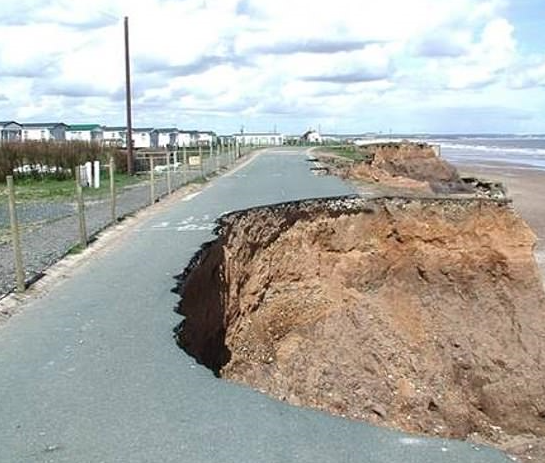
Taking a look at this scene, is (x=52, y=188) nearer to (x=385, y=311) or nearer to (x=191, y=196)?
(x=191, y=196)

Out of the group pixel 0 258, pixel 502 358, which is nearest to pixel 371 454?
pixel 502 358

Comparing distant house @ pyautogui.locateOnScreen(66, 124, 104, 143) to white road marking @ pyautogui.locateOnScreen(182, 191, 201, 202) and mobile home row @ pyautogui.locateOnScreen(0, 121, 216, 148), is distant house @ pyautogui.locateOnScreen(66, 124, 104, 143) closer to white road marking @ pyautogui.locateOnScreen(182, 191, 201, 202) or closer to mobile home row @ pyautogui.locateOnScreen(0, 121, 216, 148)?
mobile home row @ pyautogui.locateOnScreen(0, 121, 216, 148)

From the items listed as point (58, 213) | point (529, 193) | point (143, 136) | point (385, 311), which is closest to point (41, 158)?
point (58, 213)

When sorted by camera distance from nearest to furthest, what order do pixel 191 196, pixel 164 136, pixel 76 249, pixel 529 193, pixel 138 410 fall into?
pixel 138 410
pixel 76 249
pixel 191 196
pixel 529 193
pixel 164 136

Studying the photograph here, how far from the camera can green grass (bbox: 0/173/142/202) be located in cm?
2974

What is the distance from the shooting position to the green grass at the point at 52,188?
97.6 feet

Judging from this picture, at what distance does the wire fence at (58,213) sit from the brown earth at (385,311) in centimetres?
250

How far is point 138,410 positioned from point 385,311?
7516mm

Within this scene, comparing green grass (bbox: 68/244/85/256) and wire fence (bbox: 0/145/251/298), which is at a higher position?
green grass (bbox: 68/244/85/256)

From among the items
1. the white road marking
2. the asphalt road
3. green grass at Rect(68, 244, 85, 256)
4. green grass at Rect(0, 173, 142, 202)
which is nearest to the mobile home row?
green grass at Rect(0, 173, 142, 202)

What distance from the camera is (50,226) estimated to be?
18766mm

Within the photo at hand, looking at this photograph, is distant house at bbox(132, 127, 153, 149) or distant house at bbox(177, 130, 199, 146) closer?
distant house at bbox(132, 127, 153, 149)

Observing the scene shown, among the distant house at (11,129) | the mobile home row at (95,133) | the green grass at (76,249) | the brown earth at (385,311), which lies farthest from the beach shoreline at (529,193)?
the distant house at (11,129)

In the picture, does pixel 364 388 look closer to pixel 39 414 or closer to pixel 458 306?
pixel 458 306
